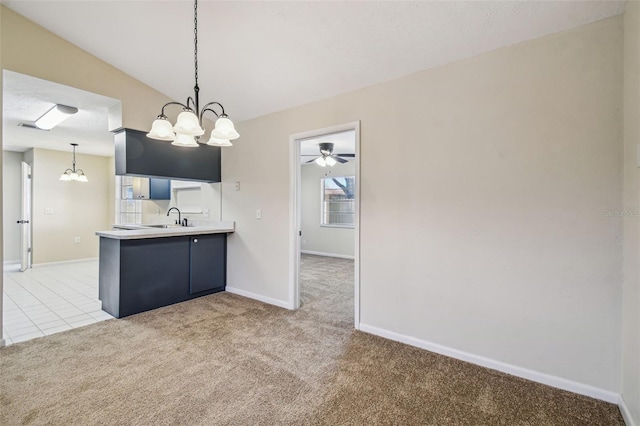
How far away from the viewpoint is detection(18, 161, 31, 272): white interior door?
5.38 metres

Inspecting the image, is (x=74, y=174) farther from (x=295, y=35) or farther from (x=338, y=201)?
(x=295, y=35)

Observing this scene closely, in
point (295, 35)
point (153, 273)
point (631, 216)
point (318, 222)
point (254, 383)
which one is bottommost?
point (254, 383)

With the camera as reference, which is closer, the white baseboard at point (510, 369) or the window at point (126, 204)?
the white baseboard at point (510, 369)

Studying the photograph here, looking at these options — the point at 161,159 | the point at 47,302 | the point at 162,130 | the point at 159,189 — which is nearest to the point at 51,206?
the point at 159,189

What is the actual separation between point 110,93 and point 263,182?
75.1 inches

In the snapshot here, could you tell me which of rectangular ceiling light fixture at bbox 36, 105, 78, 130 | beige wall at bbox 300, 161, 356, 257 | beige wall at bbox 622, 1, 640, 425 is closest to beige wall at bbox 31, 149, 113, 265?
rectangular ceiling light fixture at bbox 36, 105, 78, 130

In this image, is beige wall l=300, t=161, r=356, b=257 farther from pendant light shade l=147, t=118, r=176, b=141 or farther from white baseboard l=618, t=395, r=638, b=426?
white baseboard l=618, t=395, r=638, b=426

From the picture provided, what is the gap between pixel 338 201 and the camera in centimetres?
747

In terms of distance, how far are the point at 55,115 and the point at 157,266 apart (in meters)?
2.34

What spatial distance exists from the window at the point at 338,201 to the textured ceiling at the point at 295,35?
4147 mm

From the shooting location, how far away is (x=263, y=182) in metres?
3.76

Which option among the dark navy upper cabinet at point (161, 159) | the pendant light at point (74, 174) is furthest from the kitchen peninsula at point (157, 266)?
the pendant light at point (74, 174)

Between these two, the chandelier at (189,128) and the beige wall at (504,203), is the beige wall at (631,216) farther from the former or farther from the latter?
the chandelier at (189,128)

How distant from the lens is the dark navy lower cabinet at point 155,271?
321 centimetres
